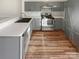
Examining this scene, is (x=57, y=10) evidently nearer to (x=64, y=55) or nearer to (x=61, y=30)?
(x=61, y=30)

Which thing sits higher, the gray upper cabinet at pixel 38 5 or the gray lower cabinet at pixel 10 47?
the gray upper cabinet at pixel 38 5

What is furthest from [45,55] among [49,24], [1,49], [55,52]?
[49,24]

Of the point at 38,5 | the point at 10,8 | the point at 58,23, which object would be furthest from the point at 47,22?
the point at 10,8

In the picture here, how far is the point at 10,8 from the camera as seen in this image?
852 centimetres

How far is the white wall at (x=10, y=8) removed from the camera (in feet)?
27.7

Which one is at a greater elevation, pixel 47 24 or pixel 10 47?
pixel 47 24

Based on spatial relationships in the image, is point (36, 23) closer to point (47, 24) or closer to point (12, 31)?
point (47, 24)

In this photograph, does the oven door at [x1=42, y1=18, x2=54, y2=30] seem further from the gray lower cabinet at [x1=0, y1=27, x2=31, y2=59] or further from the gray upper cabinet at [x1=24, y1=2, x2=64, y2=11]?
the gray lower cabinet at [x1=0, y1=27, x2=31, y2=59]

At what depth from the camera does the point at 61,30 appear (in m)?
8.08

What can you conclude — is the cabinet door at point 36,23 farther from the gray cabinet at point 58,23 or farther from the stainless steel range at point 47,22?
the gray cabinet at point 58,23

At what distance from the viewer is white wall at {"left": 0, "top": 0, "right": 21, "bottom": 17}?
332 inches

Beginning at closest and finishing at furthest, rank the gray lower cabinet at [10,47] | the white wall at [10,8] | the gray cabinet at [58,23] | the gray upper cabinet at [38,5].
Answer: the gray lower cabinet at [10,47] < the gray cabinet at [58,23] < the gray upper cabinet at [38,5] < the white wall at [10,8]

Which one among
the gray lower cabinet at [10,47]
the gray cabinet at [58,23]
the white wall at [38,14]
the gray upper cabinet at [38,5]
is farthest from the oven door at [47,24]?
the gray lower cabinet at [10,47]

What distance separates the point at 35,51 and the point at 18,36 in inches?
81.4
